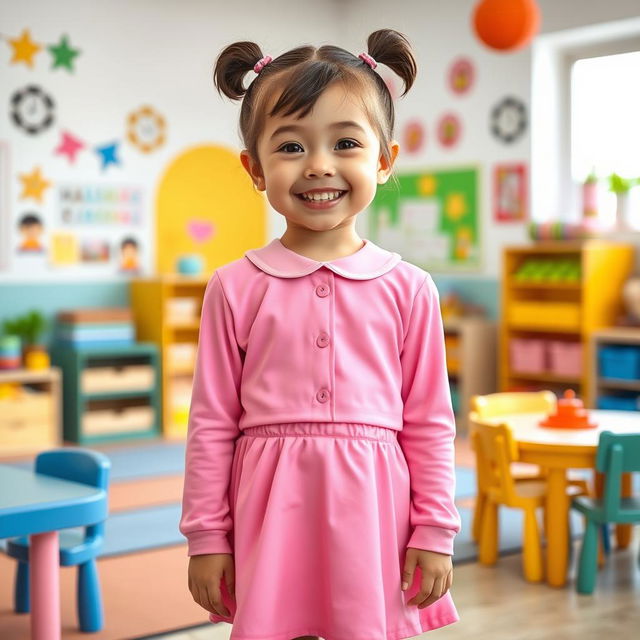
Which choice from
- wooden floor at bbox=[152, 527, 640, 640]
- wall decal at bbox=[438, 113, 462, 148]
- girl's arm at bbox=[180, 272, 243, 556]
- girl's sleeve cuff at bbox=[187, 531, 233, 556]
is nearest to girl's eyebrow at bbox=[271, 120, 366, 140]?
girl's arm at bbox=[180, 272, 243, 556]

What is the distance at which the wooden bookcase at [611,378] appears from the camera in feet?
17.5

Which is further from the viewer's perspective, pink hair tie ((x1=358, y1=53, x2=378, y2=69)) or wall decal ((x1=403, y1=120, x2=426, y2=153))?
wall decal ((x1=403, y1=120, x2=426, y2=153))

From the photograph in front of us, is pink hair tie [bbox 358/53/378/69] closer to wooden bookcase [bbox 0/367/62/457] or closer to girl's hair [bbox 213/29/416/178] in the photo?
girl's hair [bbox 213/29/416/178]

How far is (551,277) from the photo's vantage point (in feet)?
18.7

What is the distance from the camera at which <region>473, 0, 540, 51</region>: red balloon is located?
3766 millimetres

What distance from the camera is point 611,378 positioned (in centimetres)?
541

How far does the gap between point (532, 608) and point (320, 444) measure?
1814 mm

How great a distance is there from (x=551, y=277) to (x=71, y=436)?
2.96 m

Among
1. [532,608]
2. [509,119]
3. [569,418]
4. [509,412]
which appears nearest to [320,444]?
[532,608]

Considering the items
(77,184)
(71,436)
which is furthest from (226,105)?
(71,436)

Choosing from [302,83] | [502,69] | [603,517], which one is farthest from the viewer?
[502,69]

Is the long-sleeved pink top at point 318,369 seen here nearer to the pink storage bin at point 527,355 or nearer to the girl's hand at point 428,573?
the girl's hand at point 428,573

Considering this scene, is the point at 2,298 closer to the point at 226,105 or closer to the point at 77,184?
the point at 77,184

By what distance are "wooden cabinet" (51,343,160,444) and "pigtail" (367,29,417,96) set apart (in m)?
4.51
